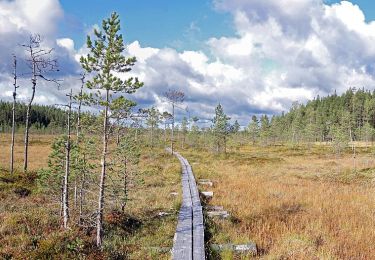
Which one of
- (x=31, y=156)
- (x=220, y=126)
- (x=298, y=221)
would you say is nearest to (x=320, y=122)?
(x=220, y=126)

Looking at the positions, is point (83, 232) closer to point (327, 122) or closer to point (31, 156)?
point (31, 156)

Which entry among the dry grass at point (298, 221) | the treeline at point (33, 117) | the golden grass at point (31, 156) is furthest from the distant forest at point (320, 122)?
the dry grass at point (298, 221)

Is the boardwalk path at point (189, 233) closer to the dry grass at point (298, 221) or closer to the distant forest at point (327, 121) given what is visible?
the dry grass at point (298, 221)

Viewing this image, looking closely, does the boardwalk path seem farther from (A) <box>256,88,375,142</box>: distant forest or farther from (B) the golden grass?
(A) <box>256,88,375,142</box>: distant forest

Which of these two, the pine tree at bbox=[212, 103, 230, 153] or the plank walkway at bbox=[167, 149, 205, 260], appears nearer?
the plank walkway at bbox=[167, 149, 205, 260]

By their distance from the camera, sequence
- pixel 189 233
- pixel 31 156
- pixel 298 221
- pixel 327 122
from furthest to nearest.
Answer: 1. pixel 327 122
2. pixel 31 156
3. pixel 298 221
4. pixel 189 233

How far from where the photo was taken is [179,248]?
9.77 meters

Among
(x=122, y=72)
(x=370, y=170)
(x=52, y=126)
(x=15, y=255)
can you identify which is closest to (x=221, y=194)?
(x=122, y=72)

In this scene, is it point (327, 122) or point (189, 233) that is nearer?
point (189, 233)

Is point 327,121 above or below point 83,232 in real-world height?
above

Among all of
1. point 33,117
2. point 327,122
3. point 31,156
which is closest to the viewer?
point 31,156

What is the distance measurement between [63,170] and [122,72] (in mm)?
5136

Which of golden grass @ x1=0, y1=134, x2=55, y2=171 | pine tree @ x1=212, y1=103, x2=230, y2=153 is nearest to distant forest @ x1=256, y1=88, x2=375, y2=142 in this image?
pine tree @ x1=212, y1=103, x2=230, y2=153

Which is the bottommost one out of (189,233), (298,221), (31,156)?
(31,156)
